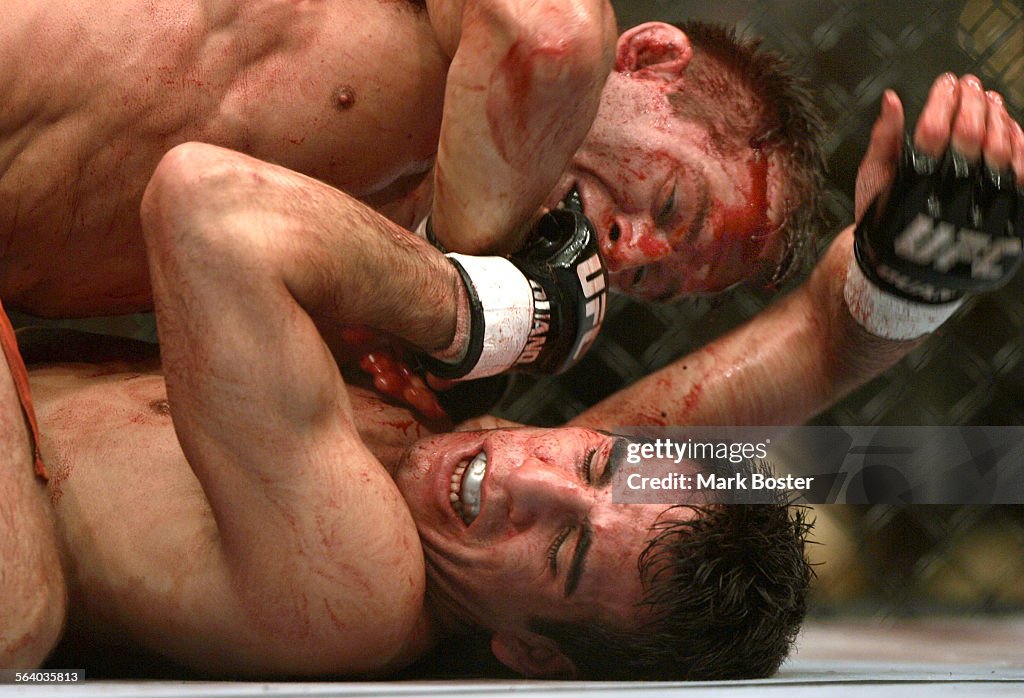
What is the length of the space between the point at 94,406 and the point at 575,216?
25.6 inches

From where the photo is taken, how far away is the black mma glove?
1054mm

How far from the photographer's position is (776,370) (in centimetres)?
149

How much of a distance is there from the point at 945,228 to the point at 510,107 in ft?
1.67

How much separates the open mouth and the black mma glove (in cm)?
55

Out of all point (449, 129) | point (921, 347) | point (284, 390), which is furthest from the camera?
point (921, 347)

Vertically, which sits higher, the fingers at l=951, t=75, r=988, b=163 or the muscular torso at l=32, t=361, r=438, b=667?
the fingers at l=951, t=75, r=988, b=163

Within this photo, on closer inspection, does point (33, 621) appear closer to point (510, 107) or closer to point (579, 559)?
point (579, 559)

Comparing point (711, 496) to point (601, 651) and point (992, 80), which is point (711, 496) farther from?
point (992, 80)

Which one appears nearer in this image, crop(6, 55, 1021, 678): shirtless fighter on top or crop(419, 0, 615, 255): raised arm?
crop(6, 55, 1021, 678): shirtless fighter on top

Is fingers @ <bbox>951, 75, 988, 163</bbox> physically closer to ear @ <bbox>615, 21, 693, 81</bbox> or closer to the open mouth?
ear @ <bbox>615, 21, 693, 81</bbox>

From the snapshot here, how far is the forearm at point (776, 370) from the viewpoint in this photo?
143cm

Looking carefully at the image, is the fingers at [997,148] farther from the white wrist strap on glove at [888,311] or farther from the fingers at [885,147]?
the white wrist strap on glove at [888,311]

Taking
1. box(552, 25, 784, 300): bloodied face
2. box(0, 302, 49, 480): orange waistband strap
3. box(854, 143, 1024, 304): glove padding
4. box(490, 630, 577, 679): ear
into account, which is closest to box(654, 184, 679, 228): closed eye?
box(552, 25, 784, 300): bloodied face

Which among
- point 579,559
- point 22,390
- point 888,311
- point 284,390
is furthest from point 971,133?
point 22,390
